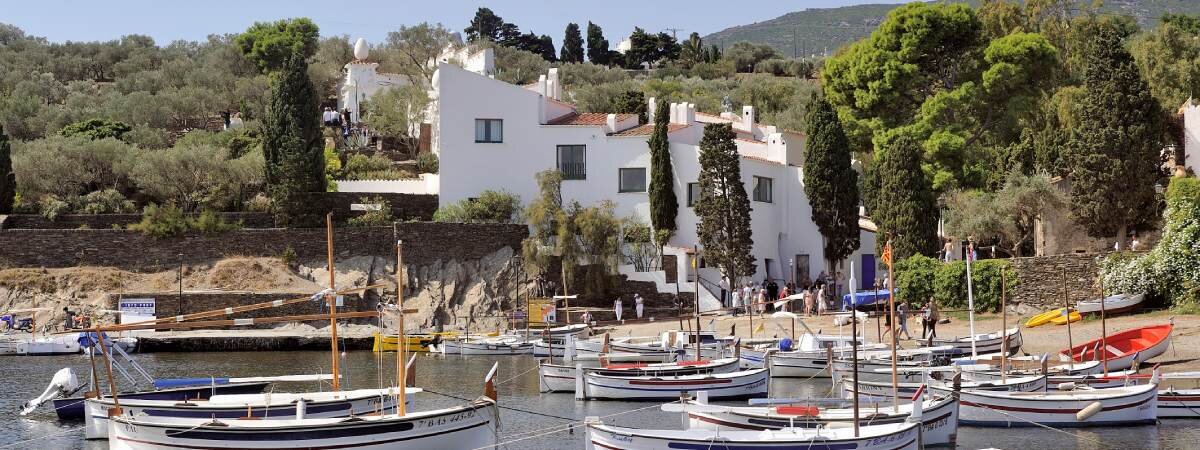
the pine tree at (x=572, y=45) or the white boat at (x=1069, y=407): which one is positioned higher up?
the pine tree at (x=572, y=45)

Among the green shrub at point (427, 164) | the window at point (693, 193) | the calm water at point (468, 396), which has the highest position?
the green shrub at point (427, 164)

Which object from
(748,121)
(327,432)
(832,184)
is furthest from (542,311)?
(327,432)

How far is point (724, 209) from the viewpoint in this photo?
61.5m

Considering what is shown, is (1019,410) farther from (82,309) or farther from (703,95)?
(703,95)

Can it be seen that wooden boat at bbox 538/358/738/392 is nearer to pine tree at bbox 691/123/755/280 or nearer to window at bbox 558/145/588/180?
pine tree at bbox 691/123/755/280

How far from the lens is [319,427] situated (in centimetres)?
2862

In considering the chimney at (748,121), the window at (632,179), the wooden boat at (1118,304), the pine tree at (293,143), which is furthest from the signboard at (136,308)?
the wooden boat at (1118,304)

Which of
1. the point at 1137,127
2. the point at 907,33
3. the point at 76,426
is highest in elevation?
the point at 907,33

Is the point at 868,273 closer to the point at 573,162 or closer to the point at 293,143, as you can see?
the point at 573,162

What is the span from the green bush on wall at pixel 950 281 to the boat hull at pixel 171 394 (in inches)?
1071

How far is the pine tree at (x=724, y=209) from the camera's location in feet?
201

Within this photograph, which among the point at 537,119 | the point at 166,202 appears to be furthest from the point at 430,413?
the point at 166,202

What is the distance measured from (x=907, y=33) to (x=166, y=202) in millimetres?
35264

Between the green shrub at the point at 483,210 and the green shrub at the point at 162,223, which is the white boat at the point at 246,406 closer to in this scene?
the green shrub at the point at 162,223
